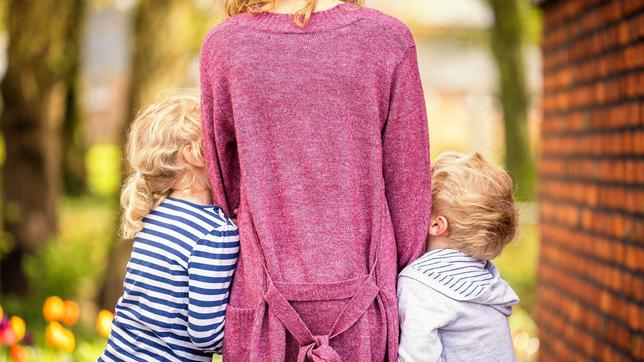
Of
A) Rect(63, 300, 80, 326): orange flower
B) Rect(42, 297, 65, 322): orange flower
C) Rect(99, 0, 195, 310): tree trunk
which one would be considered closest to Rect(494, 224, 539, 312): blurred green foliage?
Rect(99, 0, 195, 310): tree trunk

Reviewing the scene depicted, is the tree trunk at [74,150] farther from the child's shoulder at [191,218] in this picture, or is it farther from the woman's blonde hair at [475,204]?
the woman's blonde hair at [475,204]

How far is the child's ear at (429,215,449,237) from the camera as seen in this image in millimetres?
2718

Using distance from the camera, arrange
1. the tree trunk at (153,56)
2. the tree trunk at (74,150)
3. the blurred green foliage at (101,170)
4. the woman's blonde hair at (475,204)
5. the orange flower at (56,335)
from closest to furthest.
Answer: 1. the woman's blonde hair at (475,204)
2. the orange flower at (56,335)
3. the tree trunk at (153,56)
4. the tree trunk at (74,150)
5. the blurred green foliage at (101,170)

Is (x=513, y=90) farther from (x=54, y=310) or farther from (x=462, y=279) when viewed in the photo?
(x=462, y=279)

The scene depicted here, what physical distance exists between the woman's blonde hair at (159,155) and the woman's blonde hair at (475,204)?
682 mm

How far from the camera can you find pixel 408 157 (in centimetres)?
256

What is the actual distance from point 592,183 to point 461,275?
2038 mm

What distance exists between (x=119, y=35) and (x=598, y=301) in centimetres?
3052

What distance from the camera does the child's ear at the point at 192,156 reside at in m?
2.79

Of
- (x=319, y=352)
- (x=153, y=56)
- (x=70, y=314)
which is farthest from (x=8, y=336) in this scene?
(x=153, y=56)

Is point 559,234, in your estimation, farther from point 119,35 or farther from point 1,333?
point 119,35

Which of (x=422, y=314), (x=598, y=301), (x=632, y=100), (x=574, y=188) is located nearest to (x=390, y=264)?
(x=422, y=314)

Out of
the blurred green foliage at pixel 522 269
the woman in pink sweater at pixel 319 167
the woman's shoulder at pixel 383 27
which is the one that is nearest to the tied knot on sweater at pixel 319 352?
the woman in pink sweater at pixel 319 167

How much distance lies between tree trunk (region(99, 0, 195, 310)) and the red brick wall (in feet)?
12.7
